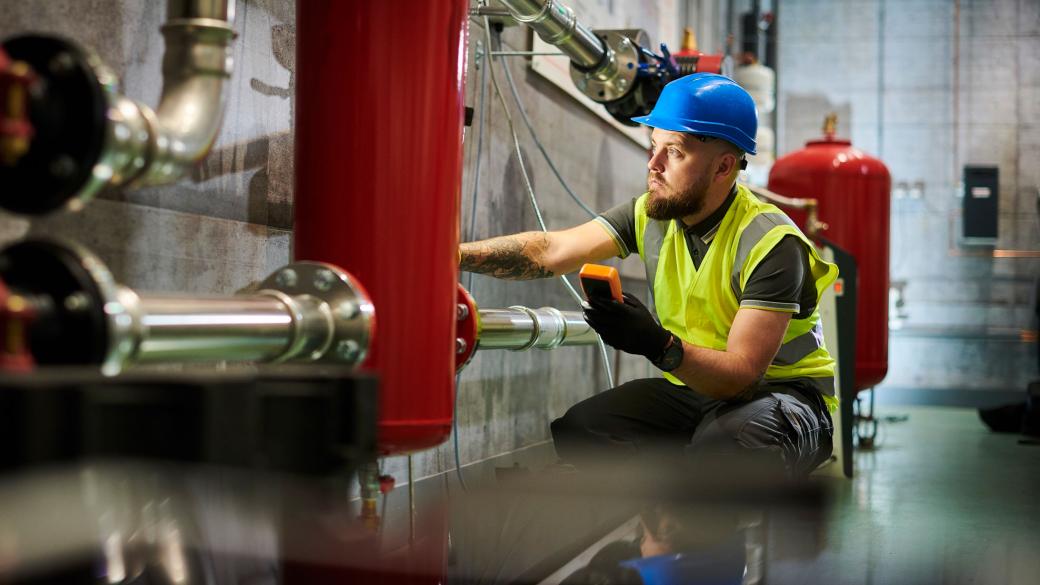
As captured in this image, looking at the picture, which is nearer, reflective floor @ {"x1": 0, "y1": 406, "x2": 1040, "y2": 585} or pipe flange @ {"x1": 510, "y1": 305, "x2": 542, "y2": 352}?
reflective floor @ {"x1": 0, "y1": 406, "x2": 1040, "y2": 585}

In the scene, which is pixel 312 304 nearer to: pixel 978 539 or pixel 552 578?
pixel 552 578

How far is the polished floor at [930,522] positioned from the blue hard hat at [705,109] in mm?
793

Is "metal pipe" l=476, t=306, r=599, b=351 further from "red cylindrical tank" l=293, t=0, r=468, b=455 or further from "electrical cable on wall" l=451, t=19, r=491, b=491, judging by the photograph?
"electrical cable on wall" l=451, t=19, r=491, b=491

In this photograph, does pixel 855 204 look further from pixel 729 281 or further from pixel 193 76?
pixel 193 76

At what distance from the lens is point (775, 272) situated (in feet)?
6.55

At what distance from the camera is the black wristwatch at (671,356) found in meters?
1.88

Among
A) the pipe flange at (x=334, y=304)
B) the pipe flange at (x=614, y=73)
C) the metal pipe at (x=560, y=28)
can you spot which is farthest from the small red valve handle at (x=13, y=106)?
the pipe flange at (x=614, y=73)

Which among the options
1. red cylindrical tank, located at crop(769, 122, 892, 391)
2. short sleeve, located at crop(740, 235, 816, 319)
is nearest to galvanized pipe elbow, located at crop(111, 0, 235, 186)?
short sleeve, located at crop(740, 235, 816, 319)

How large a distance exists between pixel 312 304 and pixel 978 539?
154 cm

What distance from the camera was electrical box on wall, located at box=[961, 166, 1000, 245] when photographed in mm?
7004

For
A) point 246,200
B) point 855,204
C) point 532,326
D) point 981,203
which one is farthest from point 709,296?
point 981,203

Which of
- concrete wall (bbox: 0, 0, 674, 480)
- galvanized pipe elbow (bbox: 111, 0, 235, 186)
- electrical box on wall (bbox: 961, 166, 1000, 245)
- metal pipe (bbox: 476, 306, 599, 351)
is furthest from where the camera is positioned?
electrical box on wall (bbox: 961, 166, 1000, 245)

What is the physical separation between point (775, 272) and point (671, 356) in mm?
274

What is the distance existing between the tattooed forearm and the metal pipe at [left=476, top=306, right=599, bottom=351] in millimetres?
179
